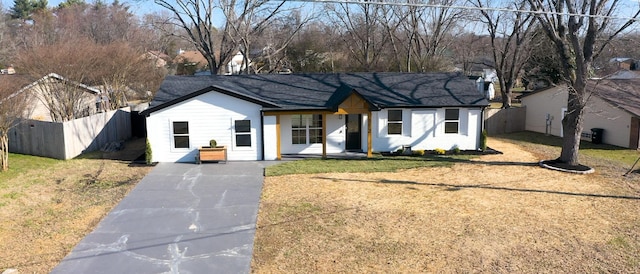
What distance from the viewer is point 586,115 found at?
945 inches

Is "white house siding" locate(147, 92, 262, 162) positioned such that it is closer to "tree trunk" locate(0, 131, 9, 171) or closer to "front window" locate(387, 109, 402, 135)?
"tree trunk" locate(0, 131, 9, 171)

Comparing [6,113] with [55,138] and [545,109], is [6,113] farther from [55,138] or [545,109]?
[545,109]

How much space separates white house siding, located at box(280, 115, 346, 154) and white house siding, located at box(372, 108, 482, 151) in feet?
4.89

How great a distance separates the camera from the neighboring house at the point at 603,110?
21438 mm

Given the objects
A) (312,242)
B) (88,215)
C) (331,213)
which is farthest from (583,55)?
(88,215)

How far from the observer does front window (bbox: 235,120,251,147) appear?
60.2 ft

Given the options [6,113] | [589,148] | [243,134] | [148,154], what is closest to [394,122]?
[243,134]

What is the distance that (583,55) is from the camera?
16.1m

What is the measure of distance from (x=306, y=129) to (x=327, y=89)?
86.9 inches

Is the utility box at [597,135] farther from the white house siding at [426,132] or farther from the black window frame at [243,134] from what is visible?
the black window frame at [243,134]

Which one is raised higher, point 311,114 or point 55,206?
point 311,114

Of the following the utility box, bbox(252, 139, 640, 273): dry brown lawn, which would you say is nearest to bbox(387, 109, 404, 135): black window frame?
bbox(252, 139, 640, 273): dry brown lawn

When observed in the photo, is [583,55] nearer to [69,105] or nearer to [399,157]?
[399,157]

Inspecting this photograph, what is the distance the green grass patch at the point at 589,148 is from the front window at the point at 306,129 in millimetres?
10873
